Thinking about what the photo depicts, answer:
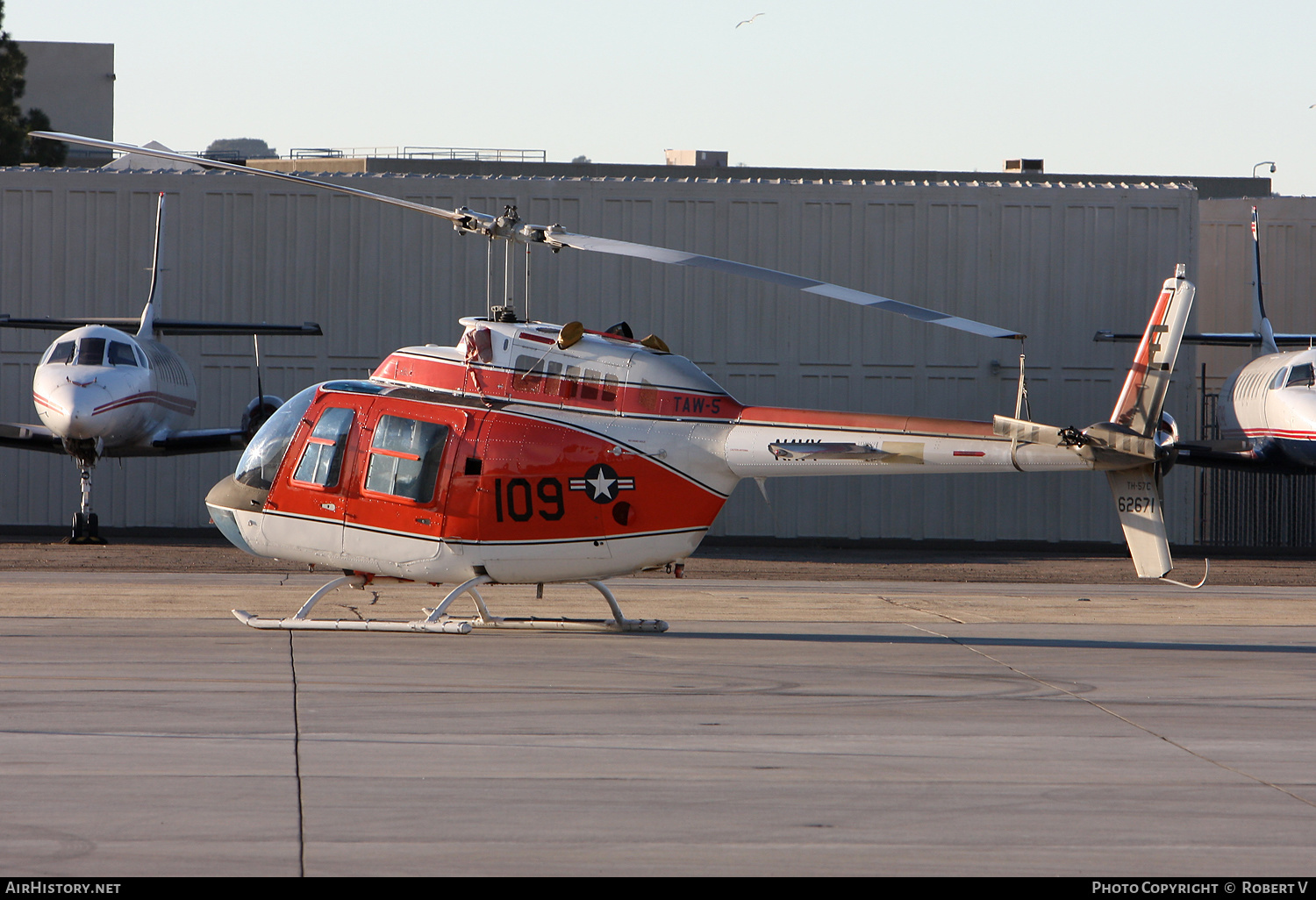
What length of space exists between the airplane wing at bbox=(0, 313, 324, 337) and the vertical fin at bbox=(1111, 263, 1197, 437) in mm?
16051

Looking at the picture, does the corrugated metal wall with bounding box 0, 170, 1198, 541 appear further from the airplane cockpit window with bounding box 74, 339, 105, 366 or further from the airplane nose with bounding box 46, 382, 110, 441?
the airplane nose with bounding box 46, 382, 110, 441

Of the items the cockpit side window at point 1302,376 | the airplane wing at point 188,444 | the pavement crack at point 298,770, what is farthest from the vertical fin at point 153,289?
the cockpit side window at point 1302,376

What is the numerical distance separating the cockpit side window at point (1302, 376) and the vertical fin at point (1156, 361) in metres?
13.5

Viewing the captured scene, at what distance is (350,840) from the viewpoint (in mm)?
5633

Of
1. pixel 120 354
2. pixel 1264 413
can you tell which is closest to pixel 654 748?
pixel 120 354

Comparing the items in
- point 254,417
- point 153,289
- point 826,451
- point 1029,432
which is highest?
point 153,289

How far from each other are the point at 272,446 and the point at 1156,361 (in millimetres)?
8025

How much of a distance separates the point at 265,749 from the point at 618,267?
19.2 m

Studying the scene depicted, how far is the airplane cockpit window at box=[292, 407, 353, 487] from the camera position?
11820 mm

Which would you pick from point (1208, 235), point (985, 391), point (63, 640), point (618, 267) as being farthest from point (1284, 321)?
point (63, 640)

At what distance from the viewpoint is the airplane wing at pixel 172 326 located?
22719 millimetres

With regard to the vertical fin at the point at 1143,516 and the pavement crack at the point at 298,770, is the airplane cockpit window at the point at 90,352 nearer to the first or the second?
the pavement crack at the point at 298,770

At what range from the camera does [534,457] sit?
11.4 meters

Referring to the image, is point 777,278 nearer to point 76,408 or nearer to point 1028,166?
point 76,408
